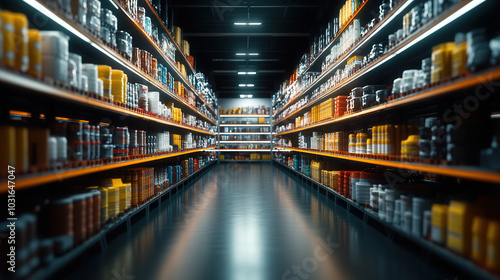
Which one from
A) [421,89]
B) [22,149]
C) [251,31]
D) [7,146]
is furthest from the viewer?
[251,31]

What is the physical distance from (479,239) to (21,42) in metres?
2.72

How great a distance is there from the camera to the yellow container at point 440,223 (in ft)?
6.46

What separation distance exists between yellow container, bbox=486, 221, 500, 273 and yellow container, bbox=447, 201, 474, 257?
0.22 meters

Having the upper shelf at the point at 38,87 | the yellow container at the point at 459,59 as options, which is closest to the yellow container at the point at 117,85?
the upper shelf at the point at 38,87

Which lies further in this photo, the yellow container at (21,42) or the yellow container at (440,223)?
the yellow container at (440,223)

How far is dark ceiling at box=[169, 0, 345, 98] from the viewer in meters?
7.00

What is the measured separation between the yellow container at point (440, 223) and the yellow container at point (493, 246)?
1.35ft

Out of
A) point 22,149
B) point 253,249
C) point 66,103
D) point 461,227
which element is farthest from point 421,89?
point 66,103

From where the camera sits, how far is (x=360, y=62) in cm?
392

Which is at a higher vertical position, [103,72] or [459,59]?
[103,72]

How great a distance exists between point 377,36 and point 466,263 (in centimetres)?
278

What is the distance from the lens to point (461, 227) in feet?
5.84

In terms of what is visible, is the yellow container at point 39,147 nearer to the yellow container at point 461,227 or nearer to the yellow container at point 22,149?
the yellow container at point 22,149

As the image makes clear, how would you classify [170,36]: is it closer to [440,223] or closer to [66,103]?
[66,103]
